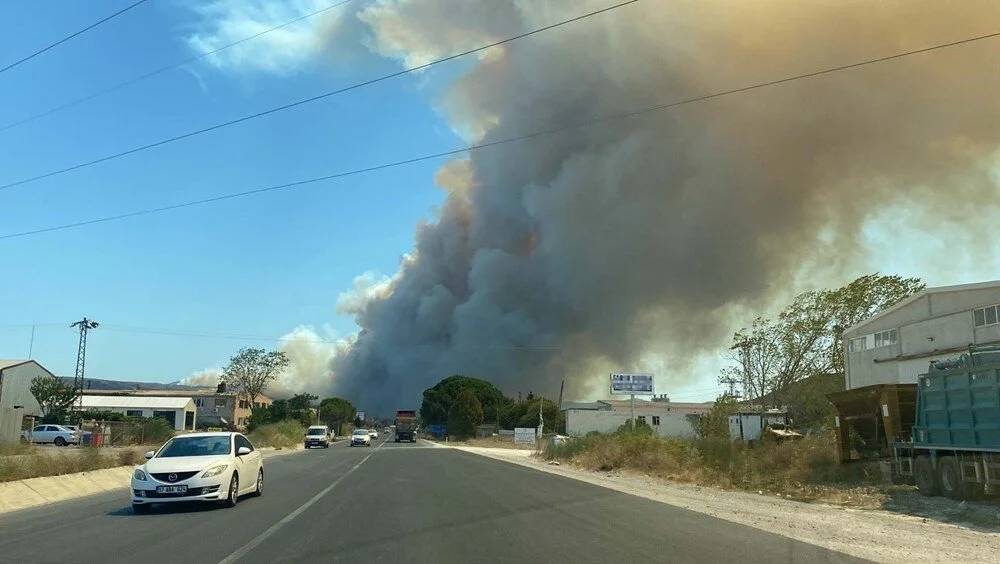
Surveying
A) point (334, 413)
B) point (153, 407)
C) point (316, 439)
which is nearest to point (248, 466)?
point (316, 439)

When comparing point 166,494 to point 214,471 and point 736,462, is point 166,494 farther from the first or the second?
point 736,462

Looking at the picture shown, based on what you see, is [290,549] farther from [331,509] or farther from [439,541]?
[331,509]

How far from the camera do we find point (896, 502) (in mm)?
16172

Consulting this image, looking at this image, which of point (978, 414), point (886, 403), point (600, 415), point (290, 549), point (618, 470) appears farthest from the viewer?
point (600, 415)

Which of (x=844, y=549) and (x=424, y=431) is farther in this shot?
(x=424, y=431)

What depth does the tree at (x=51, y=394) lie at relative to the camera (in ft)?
238

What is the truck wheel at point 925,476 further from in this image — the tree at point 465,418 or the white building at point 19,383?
the tree at point 465,418

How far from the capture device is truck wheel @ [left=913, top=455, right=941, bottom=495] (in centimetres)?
1644

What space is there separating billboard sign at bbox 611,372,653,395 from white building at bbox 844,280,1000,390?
14.9 m

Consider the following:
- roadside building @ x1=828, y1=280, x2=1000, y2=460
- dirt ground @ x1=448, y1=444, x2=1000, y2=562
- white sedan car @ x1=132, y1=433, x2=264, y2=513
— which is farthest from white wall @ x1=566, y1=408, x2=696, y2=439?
white sedan car @ x1=132, y1=433, x2=264, y2=513

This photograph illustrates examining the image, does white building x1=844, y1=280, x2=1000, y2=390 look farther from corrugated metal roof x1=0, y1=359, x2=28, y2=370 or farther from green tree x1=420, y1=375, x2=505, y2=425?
green tree x1=420, y1=375, x2=505, y2=425

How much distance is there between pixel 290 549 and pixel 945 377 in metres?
15.1

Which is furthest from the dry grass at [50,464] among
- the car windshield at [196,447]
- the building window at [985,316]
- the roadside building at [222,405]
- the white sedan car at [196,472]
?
the roadside building at [222,405]

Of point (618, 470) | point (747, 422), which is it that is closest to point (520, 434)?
point (747, 422)
